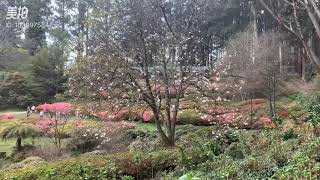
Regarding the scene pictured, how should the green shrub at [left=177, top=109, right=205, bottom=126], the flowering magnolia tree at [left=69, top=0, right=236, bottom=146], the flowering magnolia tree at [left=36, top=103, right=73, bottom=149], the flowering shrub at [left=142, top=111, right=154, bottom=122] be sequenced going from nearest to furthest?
the flowering magnolia tree at [left=69, top=0, right=236, bottom=146]
the flowering magnolia tree at [left=36, top=103, right=73, bottom=149]
the green shrub at [left=177, top=109, right=205, bottom=126]
the flowering shrub at [left=142, top=111, right=154, bottom=122]

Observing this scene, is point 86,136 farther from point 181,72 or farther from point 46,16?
point 46,16

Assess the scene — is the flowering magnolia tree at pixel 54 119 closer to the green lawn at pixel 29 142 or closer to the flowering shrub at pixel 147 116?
the green lawn at pixel 29 142

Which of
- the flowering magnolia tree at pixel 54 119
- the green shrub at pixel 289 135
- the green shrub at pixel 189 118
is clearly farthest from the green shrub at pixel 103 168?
the green shrub at pixel 189 118

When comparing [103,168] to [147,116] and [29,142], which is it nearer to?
[29,142]

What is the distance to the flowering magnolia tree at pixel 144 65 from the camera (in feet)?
35.0

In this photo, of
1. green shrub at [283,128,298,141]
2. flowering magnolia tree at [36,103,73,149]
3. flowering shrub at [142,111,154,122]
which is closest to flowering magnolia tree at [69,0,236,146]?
green shrub at [283,128,298,141]

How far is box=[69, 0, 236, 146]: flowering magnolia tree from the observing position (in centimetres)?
1067

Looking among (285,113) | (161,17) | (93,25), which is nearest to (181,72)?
(161,17)

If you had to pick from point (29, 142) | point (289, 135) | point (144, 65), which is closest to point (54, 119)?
point (29, 142)

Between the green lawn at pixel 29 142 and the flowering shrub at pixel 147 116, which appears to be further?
the flowering shrub at pixel 147 116

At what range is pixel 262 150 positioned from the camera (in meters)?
8.25

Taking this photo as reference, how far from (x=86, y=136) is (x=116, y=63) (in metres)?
3.68

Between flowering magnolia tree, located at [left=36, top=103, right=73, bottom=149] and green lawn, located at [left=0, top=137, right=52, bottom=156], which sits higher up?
flowering magnolia tree, located at [left=36, top=103, right=73, bottom=149]

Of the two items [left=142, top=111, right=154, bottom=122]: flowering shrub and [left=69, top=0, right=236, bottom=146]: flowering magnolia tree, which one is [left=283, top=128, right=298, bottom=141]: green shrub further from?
[left=142, top=111, right=154, bottom=122]: flowering shrub
